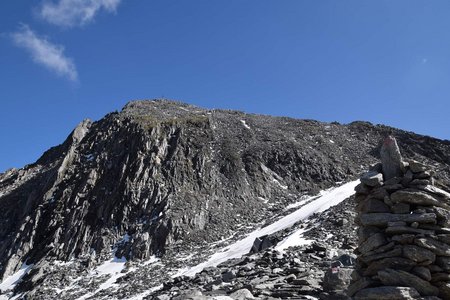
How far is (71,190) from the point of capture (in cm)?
6044

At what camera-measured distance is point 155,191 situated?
5622 cm

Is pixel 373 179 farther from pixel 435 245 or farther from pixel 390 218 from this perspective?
pixel 435 245

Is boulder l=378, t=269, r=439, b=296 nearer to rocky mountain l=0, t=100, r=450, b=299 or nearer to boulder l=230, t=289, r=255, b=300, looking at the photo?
boulder l=230, t=289, r=255, b=300

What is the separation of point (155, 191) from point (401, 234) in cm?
4846

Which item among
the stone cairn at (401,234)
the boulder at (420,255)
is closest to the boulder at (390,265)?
the stone cairn at (401,234)

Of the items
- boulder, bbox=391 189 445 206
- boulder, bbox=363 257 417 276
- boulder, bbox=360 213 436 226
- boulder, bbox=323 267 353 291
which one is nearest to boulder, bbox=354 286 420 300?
boulder, bbox=363 257 417 276

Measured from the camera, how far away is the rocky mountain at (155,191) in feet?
150

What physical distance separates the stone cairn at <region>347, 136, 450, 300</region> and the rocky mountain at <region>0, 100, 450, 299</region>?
864 inches

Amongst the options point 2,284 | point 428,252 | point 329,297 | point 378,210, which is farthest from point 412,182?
point 2,284

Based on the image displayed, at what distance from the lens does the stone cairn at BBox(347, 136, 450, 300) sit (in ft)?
31.1

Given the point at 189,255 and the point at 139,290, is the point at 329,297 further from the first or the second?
the point at 189,255

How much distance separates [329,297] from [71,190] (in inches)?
2129

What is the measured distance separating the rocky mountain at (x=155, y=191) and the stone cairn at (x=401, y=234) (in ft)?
72.0

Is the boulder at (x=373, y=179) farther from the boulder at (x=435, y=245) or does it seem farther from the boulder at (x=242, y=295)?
the boulder at (x=242, y=295)
